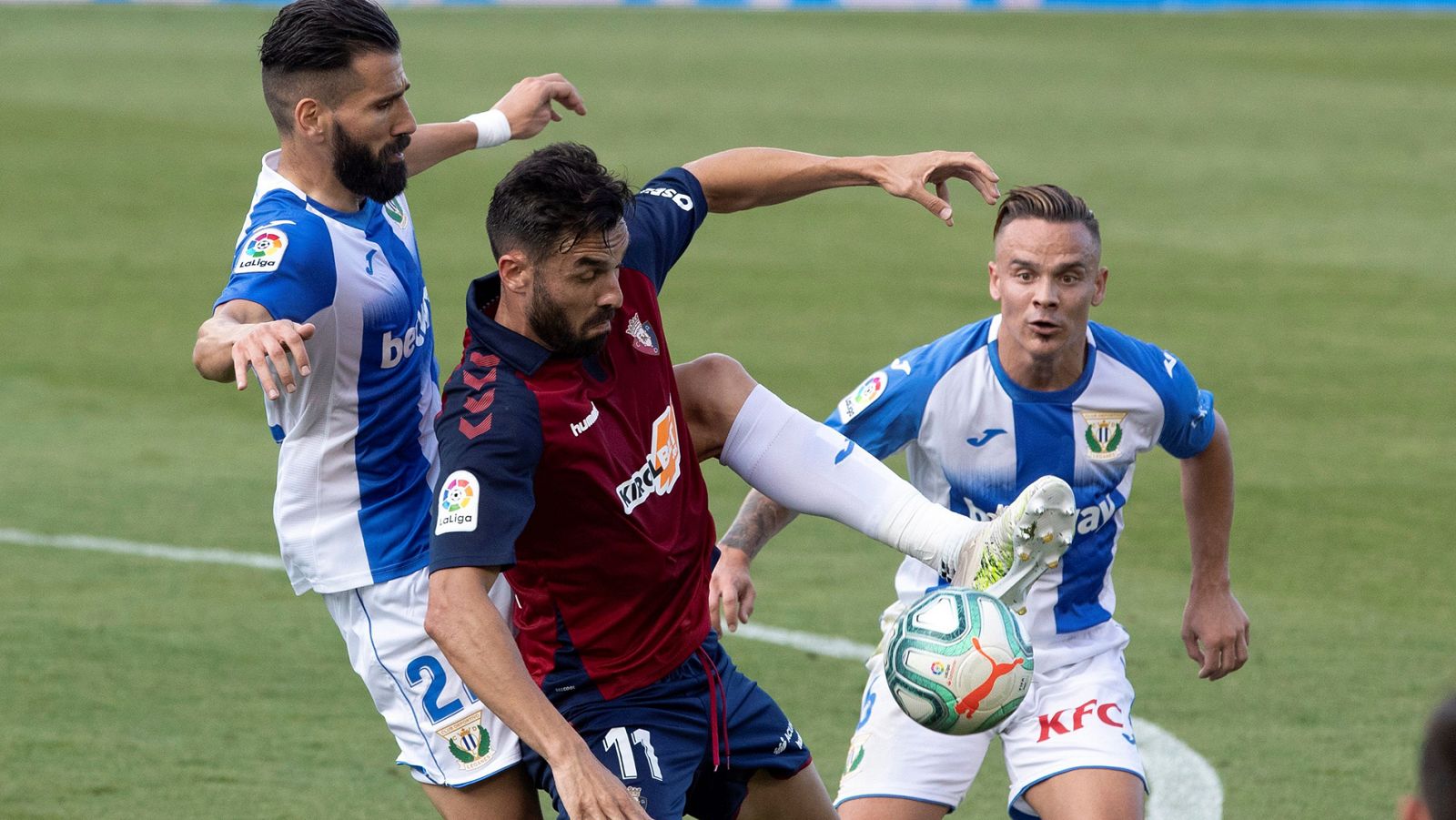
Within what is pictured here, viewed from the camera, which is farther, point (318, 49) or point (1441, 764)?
point (318, 49)

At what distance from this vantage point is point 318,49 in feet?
14.5

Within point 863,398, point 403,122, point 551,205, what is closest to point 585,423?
point 551,205

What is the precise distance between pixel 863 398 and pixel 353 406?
1398mm

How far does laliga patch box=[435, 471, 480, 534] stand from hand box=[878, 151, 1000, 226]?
4.25 ft

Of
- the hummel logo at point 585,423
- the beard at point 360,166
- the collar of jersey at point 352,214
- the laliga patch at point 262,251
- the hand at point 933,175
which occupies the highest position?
the hand at point 933,175

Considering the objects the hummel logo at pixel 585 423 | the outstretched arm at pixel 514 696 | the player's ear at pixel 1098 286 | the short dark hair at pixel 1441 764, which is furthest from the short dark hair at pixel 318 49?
the short dark hair at pixel 1441 764

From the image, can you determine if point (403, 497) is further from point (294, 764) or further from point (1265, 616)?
point (1265, 616)

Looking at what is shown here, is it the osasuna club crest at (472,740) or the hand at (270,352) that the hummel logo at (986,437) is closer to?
the osasuna club crest at (472,740)

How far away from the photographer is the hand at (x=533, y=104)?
5.75 m

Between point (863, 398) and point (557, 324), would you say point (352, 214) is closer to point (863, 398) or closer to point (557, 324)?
point (557, 324)

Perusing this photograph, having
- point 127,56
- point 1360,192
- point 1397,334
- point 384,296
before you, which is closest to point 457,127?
point 384,296

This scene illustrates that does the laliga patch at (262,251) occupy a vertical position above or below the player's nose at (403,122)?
below

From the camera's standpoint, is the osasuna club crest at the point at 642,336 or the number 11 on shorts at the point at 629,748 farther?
the osasuna club crest at the point at 642,336

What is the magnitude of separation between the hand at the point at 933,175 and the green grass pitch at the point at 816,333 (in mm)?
1801
